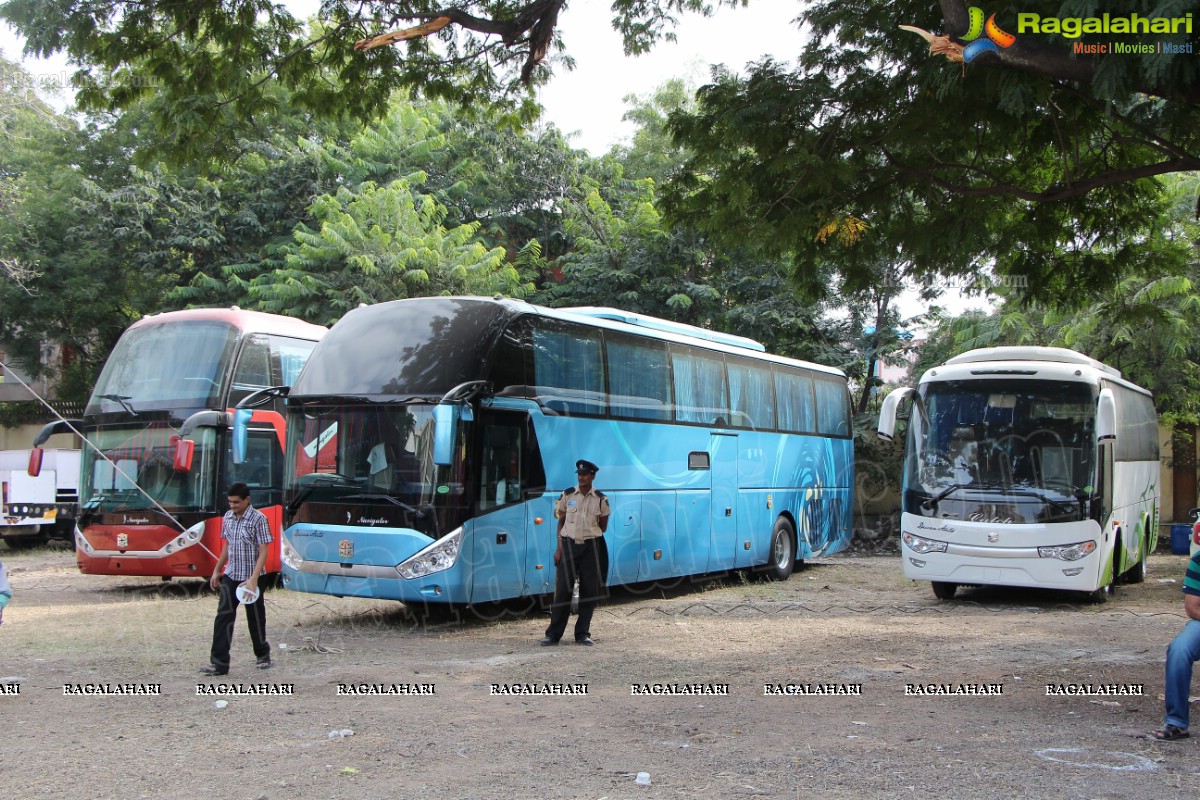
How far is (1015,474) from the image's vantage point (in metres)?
13.8

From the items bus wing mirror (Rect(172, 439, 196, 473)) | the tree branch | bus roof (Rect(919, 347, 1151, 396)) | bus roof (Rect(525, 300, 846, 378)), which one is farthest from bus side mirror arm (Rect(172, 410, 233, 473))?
bus roof (Rect(919, 347, 1151, 396))

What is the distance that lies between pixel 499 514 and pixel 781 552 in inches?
300

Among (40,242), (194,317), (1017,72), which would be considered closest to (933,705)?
(1017,72)

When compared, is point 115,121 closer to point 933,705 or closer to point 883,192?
point 883,192

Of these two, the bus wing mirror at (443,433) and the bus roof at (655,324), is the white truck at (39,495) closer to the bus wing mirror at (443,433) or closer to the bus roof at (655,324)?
the bus roof at (655,324)

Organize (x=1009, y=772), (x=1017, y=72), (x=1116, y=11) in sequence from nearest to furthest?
(x=1009, y=772)
(x=1116, y=11)
(x=1017, y=72)

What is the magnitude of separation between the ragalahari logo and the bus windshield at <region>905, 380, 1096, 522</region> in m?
7.34

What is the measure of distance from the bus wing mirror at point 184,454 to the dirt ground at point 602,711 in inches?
73.8

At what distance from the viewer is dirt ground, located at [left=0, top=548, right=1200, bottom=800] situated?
6.09 metres

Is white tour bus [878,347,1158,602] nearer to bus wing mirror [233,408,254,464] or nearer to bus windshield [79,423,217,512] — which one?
bus wing mirror [233,408,254,464]

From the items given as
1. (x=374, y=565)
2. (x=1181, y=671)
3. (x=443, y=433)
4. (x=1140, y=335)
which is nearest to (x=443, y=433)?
(x=443, y=433)

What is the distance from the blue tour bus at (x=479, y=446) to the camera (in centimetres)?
1116

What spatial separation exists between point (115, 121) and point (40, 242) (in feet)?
12.7

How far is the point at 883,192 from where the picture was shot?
10.8 metres
